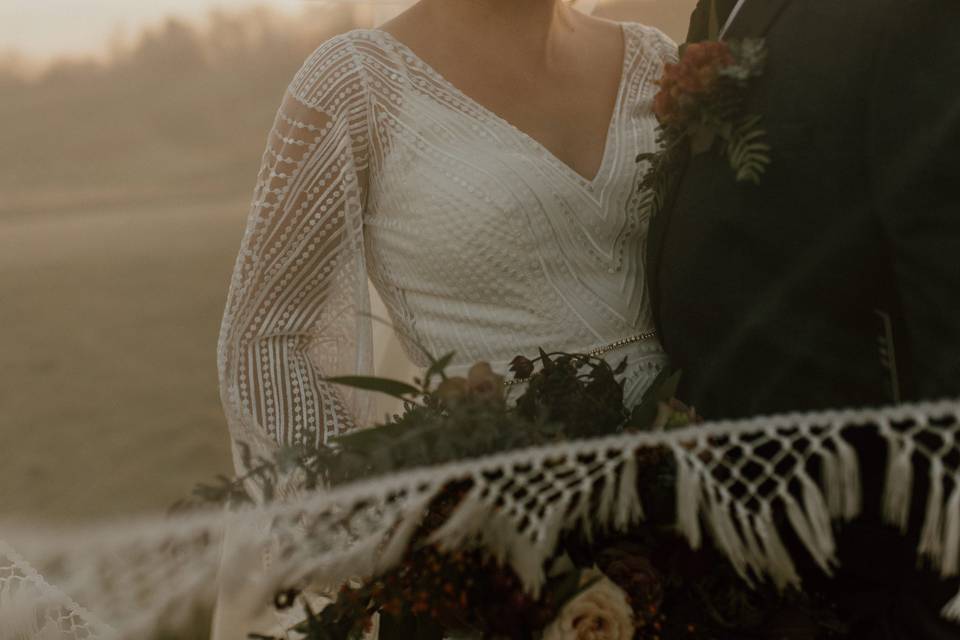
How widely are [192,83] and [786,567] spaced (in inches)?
147

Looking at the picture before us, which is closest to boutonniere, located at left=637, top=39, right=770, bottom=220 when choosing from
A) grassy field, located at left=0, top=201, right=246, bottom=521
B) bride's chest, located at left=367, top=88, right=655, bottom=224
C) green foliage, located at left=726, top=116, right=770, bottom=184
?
green foliage, located at left=726, top=116, right=770, bottom=184

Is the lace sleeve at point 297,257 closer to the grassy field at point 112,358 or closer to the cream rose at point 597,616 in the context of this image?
the cream rose at point 597,616

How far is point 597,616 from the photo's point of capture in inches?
27.3

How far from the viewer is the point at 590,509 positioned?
661 millimetres

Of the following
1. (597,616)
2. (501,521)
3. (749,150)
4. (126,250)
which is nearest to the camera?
(501,521)

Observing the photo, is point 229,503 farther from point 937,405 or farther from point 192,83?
point 192,83

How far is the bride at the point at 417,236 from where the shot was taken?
114cm

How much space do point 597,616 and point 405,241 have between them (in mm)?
626

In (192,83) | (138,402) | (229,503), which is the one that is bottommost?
(138,402)

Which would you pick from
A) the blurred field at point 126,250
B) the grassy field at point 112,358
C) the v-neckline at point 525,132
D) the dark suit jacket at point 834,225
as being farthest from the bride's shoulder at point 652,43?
the grassy field at point 112,358

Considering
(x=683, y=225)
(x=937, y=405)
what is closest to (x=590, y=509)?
(x=937, y=405)

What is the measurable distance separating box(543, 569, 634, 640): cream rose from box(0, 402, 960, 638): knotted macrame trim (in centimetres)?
8

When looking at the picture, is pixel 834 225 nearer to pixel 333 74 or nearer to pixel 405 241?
pixel 405 241

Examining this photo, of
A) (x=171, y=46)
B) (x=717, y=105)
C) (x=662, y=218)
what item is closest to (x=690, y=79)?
(x=717, y=105)
